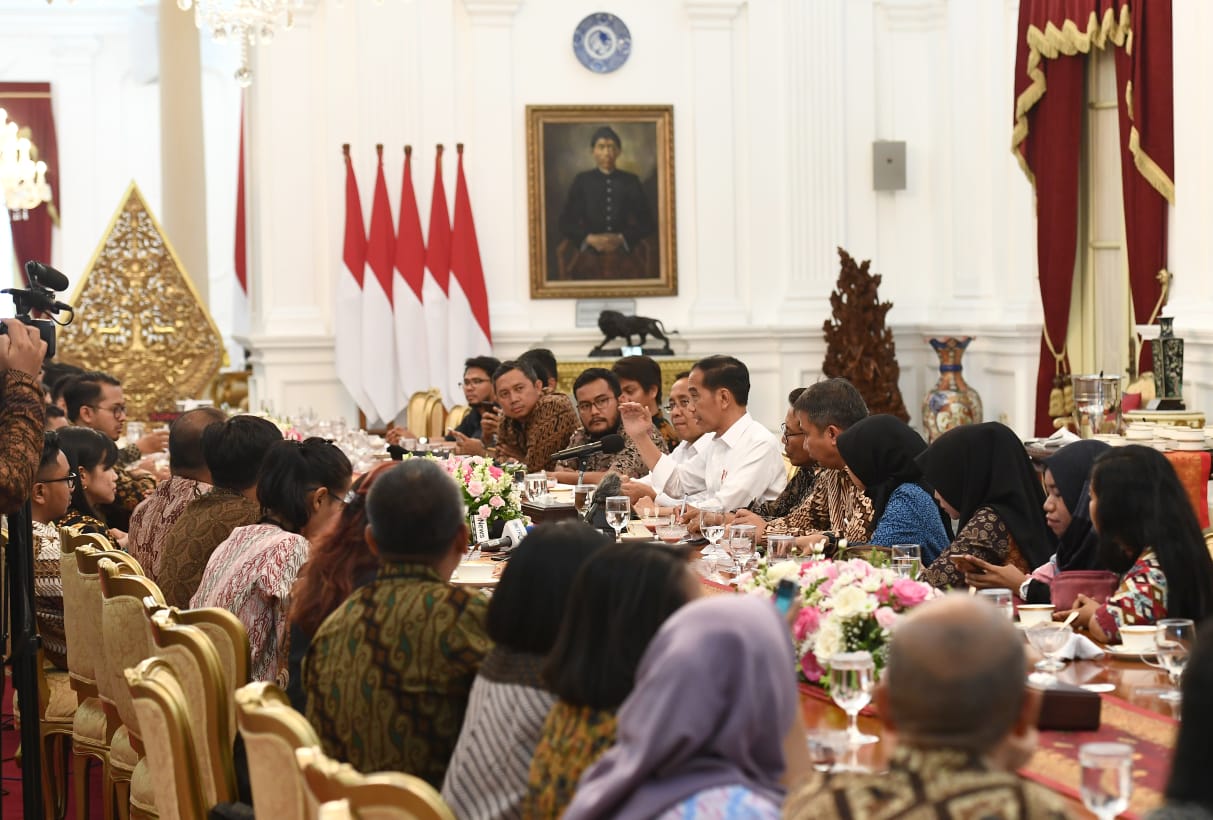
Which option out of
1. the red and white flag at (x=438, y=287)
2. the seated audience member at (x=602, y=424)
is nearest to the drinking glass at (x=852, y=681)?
the seated audience member at (x=602, y=424)

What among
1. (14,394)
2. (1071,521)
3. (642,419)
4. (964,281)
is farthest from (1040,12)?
(14,394)

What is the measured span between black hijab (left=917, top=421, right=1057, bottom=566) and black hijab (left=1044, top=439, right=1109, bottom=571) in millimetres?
179

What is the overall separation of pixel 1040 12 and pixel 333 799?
9.56 metres

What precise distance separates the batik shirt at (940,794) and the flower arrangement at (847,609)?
4.11 feet

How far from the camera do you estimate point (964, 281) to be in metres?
12.1

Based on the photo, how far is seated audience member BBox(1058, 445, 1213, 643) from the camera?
3.64 meters

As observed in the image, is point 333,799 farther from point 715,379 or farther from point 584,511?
point 715,379

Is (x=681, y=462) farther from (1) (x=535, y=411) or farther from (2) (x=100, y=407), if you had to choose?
(2) (x=100, y=407)

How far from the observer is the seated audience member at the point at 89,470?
5.91m

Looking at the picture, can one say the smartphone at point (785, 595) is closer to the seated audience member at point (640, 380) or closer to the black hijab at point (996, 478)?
the black hijab at point (996, 478)

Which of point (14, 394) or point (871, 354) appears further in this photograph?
point (871, 354)

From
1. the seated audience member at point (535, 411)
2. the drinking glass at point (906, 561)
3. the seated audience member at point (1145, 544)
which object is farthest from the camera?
the seated audience member at point (535, 411)

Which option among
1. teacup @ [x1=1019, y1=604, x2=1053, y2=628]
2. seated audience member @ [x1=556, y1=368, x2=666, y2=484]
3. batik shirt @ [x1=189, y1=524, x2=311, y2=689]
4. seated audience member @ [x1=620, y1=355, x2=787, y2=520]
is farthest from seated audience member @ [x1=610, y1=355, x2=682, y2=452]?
teacup @ [x1=1019, y1=604, x2=1053, y2=628]

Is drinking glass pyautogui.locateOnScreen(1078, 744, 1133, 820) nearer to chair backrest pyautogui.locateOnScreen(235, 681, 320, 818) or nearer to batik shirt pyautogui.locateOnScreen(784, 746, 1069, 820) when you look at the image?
batik shirt pyautogui.locateOnScreen(784, 746, 1069, 820)
